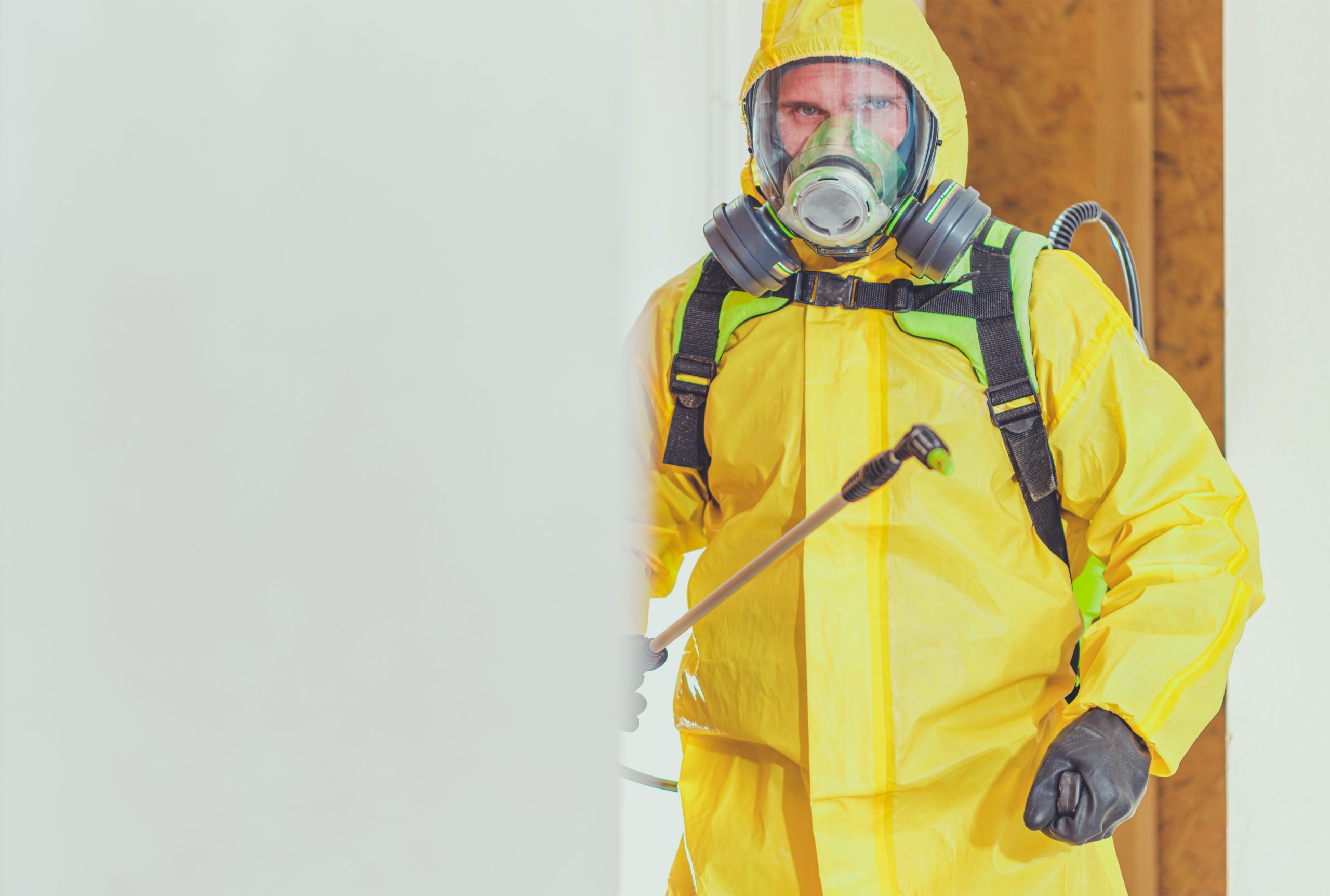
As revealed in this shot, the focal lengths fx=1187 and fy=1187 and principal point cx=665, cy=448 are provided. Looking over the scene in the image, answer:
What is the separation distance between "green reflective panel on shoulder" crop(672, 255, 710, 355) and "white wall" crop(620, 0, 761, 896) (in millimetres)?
86

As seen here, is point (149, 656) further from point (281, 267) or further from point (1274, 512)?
point (1274, 512)

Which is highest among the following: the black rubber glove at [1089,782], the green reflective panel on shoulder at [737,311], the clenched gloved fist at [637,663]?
the green reflective panel on shoulder at [737,311]

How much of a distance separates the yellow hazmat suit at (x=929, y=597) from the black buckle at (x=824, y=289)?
0.04ft

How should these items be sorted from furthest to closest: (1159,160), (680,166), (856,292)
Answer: (1159,160) → (680,166) → (856,292)

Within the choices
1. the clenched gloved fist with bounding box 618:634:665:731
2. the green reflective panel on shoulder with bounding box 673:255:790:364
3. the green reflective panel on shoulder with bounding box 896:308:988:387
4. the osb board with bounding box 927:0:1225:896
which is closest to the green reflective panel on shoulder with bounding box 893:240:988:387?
the green reflective panel on shoulder with bounding box 896:308:988:387

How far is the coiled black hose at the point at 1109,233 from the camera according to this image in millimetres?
1568

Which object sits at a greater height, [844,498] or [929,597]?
[844,498]

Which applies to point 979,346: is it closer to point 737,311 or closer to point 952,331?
point 952,331

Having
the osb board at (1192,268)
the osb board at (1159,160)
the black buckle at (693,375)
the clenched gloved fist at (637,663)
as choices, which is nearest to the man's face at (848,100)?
the black buckle at (693,375)

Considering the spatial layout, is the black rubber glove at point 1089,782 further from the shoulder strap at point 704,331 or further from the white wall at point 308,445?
the white wall at point 308,445

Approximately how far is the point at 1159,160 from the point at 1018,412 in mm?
994

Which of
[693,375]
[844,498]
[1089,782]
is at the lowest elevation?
[1089,782]

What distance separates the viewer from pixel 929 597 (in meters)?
1.16

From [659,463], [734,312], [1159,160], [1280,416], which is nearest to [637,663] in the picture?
[659,463]
